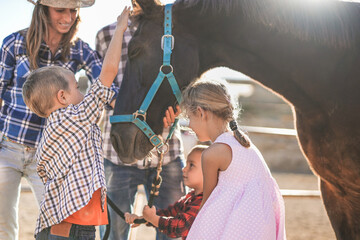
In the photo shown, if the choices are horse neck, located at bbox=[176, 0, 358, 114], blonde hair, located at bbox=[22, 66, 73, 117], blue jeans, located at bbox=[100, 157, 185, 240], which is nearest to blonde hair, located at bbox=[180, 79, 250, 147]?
horse neck, located at bbox=[176, 0, 358, 114]

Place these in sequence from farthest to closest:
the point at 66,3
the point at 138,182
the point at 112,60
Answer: the point at 138,182 < the point at 66,3 < the point at 112,60

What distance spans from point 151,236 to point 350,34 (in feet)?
9.52

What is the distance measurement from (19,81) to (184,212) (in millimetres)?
1173

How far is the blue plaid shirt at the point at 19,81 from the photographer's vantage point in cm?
201

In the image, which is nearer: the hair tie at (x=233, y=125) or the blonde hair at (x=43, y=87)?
the hair tie at (x=233, y=125)

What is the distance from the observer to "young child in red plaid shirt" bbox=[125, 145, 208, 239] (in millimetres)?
1612

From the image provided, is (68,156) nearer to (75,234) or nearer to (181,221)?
(75,234)

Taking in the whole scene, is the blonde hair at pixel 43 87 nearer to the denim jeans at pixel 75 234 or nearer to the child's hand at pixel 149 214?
the denim jeans at pixel 75 234

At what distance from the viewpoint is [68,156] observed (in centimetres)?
158

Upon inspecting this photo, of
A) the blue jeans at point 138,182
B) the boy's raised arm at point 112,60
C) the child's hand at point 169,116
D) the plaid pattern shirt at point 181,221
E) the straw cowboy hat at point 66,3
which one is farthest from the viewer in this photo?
the blue jeans at point 138,182

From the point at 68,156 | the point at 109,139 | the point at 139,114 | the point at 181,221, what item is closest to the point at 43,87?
the point at 68,156

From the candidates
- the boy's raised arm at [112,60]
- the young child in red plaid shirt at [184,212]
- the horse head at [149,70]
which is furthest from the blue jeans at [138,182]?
the boy's raised arm at [112,60]

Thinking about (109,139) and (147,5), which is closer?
(147,5)

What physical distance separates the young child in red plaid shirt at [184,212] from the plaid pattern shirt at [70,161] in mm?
231
